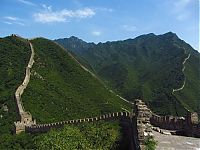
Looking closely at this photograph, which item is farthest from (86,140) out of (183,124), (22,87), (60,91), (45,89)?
(60,91)

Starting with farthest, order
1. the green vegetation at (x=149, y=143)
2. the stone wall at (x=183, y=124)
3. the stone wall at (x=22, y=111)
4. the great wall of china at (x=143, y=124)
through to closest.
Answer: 1. the stone wall at (x=22, y=111)
2. the stone wall at (x=183, y=124)
3. the great wall of china at (x=143, y=124)
4. the green vegetation at (x=149, y=143)

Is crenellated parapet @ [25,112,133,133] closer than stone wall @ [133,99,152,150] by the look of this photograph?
No

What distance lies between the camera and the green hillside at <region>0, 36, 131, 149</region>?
58906 mm

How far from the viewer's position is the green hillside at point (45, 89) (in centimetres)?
5891

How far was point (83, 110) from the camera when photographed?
215 feet

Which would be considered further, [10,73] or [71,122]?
[10,73]

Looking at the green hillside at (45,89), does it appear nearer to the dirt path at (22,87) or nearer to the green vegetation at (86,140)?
the dirt path at (22,87)

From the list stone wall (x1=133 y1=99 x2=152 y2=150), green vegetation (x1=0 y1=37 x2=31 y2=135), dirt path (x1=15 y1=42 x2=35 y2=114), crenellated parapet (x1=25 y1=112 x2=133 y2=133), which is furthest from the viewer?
dirt path (x1=15 y1=42 x2=35 y2=114)

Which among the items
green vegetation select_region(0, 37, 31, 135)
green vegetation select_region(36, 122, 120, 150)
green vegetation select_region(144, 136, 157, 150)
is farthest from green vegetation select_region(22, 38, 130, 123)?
green vegetation select_region(144, 136, 157, 150)

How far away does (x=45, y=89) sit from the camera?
233 ft

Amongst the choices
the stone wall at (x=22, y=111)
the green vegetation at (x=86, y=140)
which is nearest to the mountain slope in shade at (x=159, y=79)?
the stone wall at (x=22, y=111)

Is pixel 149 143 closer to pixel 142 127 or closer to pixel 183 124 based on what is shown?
pixel 142 127

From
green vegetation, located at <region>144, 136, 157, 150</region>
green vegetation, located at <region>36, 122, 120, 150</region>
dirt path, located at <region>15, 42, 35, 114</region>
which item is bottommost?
green vegetation, located at <region>36, 122, 120, 150</region>

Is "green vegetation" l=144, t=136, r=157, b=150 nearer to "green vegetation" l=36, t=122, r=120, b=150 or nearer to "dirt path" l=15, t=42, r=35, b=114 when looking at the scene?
"green vegetation" l=36, t=122, r=120, b=150
